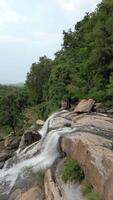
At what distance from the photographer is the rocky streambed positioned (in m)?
14.0

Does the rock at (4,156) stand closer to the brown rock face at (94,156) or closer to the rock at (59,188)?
the brown rock face at (94,156)

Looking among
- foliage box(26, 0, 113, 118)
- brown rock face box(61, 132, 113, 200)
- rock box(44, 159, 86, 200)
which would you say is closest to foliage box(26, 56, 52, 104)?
foliage box(26, 0, 113, 118)

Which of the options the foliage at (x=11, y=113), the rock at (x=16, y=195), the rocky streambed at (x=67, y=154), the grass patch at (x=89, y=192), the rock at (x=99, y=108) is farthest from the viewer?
the foliage at (x=11, y=113)

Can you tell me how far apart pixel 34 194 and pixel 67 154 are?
3.00 metres

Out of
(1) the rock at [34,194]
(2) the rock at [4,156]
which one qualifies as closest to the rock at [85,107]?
(2) the rock at [4,156]

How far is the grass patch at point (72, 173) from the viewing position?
15.2 meters

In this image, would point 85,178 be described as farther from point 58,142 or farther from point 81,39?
point 81,39

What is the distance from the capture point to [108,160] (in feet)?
45.0

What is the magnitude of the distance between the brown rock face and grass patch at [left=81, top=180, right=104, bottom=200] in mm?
166

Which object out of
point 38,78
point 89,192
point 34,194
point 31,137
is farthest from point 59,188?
point 38,78

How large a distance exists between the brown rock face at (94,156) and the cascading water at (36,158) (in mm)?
980

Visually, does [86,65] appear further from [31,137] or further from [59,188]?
[59,188]

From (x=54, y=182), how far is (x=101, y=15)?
22.1 metres

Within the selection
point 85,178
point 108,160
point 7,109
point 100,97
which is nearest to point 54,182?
point 85,178
